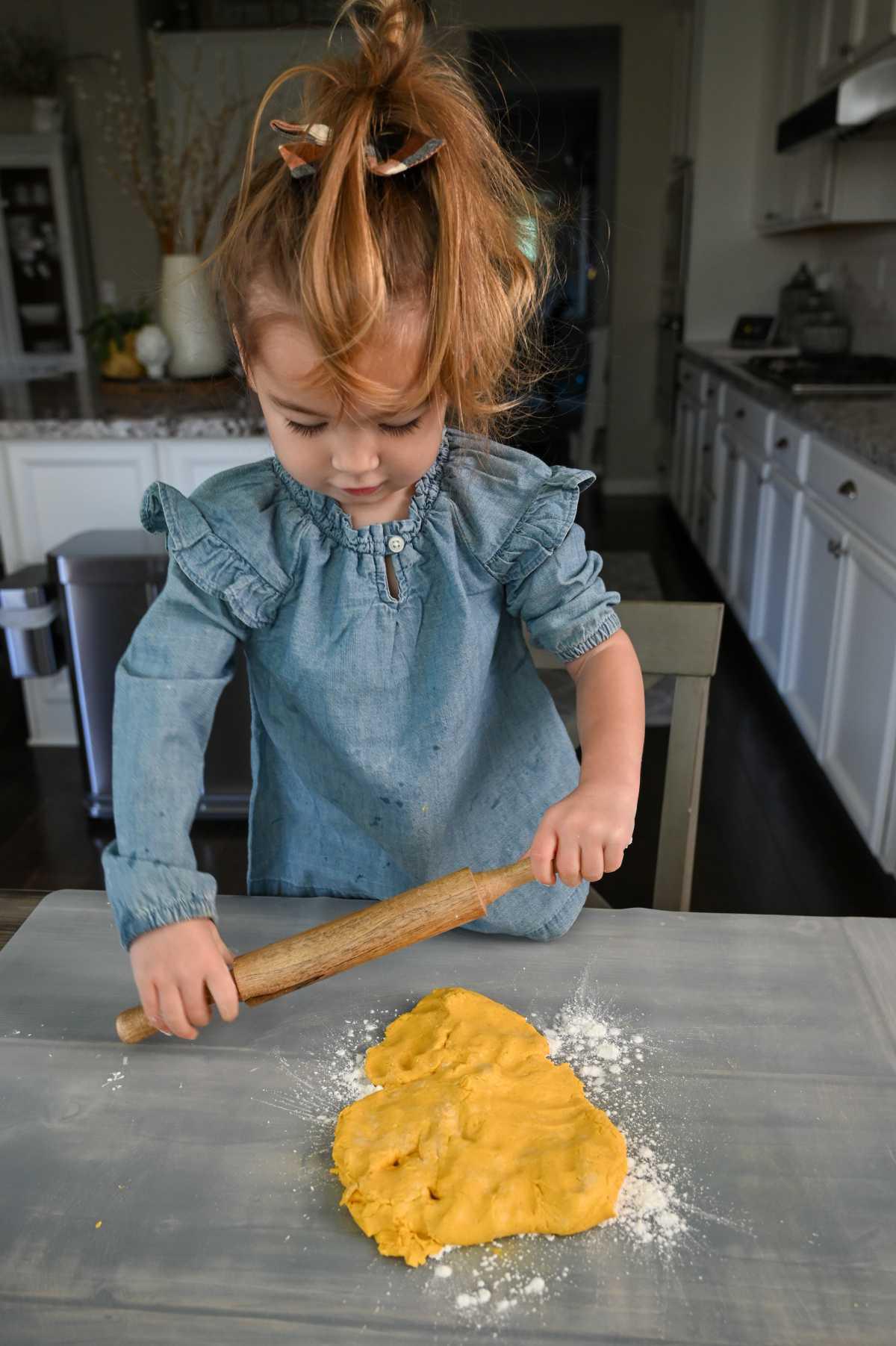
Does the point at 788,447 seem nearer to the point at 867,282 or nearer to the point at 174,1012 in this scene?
the point at 867,282

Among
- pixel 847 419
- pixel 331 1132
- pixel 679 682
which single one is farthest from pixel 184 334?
pixel 331 1132

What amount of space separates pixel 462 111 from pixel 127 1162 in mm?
634

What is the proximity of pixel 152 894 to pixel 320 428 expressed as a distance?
1.00 feet

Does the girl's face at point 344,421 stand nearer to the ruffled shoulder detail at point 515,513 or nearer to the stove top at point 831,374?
the ruffled shoulder detail at point 515,513

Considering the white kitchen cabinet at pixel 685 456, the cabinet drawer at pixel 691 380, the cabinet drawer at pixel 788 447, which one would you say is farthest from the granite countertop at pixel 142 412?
the white kitchen cabinet at pixel 685 456

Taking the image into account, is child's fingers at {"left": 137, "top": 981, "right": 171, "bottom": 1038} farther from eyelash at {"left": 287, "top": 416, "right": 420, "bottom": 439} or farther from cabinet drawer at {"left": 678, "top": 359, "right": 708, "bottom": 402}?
cabinet drawer at {"left": 678, "top": 359, "right": 708, "bottom": 402}

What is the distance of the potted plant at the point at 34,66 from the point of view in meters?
4.86

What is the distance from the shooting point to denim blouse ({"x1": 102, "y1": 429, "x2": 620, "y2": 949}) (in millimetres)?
738

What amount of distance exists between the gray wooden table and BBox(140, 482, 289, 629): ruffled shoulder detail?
0.23 metres

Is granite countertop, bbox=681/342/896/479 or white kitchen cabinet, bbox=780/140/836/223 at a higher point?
white kitchen cabinet, bbox=780/140/836/223

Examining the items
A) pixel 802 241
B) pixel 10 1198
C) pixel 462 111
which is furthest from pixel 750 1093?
pixel 802 241

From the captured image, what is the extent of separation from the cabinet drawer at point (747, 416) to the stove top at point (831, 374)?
0.08 meters

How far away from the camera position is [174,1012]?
0.62 m

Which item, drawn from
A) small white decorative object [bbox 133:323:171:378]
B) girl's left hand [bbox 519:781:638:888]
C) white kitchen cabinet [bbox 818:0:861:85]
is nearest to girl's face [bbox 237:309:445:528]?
girl's left hand [bbox 519:781:638:888]
